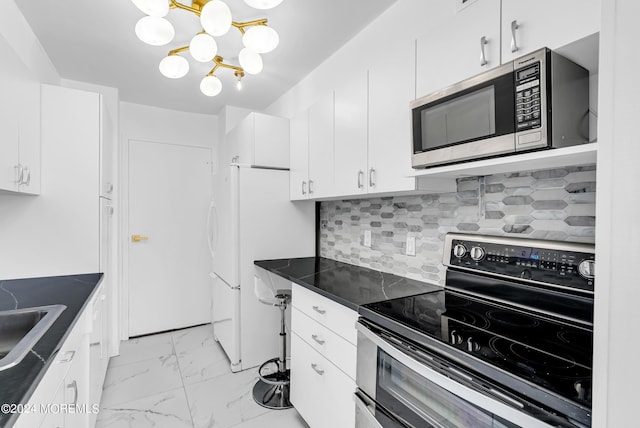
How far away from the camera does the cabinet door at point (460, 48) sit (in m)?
1.15

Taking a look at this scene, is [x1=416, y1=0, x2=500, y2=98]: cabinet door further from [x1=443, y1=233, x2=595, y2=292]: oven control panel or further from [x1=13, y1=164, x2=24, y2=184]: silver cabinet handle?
[x1=13, y1=164, x2=24, y2=184]: silver cabinet handle

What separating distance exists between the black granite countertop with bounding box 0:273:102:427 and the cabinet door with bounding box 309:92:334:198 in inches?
58.8

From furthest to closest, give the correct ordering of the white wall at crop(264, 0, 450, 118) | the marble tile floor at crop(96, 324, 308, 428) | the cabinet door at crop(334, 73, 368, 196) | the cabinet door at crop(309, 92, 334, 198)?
the cabinet door at crop(309, 92, 334, 198), the marble tile floor at crop(96, 324, 308, 428), the cabinet door at crop(334, 73, 368, 196), the white wall at crop(264, 0, 450, 118)

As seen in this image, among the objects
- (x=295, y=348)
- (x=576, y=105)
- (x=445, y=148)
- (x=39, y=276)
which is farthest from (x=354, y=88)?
(x=39, y=276)

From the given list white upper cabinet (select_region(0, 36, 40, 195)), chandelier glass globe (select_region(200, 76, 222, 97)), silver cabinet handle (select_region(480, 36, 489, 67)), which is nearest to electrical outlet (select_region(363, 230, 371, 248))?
silver cabinet handle (select_region(480, 36, 489, 67))

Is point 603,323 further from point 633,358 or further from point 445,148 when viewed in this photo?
point 445,148

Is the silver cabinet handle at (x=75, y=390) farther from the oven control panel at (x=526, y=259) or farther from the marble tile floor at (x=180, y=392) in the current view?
the oven control panel at (x=526, y=259)

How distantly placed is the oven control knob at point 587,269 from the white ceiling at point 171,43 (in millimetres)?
1726

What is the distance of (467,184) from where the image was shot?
1596 mm

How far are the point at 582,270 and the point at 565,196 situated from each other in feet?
0.98

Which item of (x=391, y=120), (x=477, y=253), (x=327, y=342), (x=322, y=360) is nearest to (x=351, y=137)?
(x=391, y=120)

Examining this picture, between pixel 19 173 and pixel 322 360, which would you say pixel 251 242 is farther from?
pixel 19 173

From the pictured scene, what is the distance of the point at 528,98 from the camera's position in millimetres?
997

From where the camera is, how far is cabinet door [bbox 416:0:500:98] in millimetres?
1154
